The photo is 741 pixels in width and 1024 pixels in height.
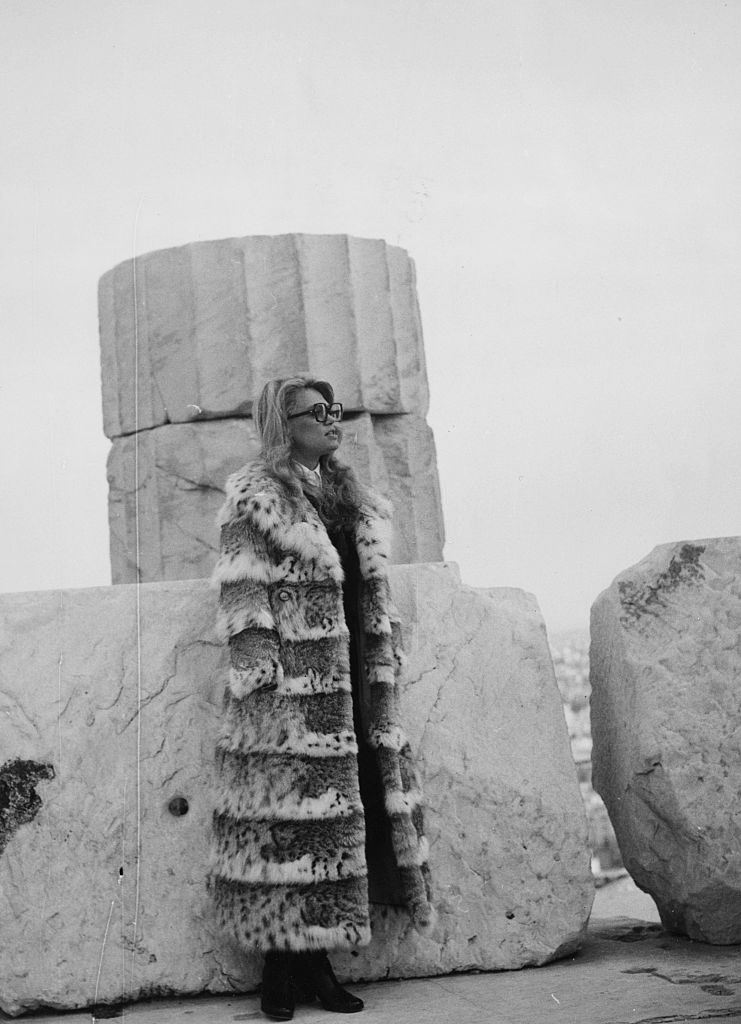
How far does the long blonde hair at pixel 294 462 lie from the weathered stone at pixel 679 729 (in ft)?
3.94

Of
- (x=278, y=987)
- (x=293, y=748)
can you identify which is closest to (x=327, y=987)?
(x=278, y=987)

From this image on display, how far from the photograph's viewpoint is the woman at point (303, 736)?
3.95 m

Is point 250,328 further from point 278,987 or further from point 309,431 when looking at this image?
point 278,987

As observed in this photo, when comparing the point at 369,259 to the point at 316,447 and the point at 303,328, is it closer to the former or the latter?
the point at 303,328

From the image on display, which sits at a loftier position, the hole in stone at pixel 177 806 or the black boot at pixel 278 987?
the hole in stone at pixel 177 806

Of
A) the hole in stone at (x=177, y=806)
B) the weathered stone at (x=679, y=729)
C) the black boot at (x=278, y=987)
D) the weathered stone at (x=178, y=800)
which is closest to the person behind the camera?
the black boot at (x=278, y=987)

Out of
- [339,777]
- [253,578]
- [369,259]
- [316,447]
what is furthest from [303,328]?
[339,777]

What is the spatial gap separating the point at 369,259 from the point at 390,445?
987 millimetres

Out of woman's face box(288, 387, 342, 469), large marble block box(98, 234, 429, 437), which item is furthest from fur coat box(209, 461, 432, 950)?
large marble block box(98, 234, 429, 437)

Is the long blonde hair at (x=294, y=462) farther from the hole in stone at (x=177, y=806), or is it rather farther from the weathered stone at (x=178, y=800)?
the hole in stone at (x=177, y=806)

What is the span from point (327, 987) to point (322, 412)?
75.9 inches

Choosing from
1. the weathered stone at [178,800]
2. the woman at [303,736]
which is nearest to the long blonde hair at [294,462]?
the woman at [303,736]

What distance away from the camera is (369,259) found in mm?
6465

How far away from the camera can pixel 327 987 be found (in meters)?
4.00
